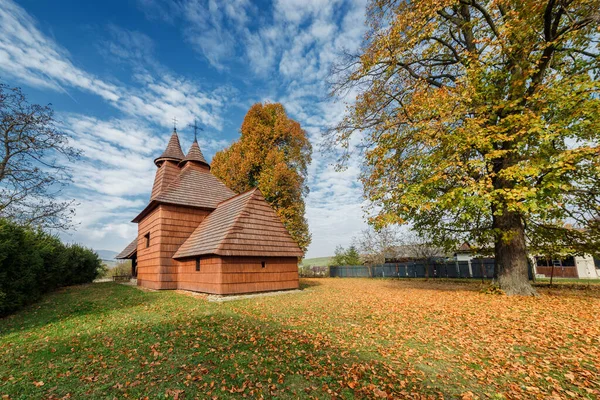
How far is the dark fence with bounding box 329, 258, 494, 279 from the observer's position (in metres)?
24.3

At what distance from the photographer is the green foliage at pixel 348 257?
35.7 meters

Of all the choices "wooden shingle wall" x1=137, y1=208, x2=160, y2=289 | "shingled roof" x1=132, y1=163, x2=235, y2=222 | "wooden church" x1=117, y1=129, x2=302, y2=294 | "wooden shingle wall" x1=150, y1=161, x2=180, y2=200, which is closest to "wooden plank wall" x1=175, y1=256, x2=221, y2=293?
"wooden church" x1=117, y1=129, x2=302, y2=294

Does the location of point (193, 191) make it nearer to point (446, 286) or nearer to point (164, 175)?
point (164, 175)

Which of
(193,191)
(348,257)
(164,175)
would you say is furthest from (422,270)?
(164,175)

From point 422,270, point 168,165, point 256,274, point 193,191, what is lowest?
point 422,270

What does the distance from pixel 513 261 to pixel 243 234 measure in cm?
1246

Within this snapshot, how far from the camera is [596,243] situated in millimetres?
10711

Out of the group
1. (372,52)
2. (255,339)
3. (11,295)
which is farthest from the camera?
(372,52)

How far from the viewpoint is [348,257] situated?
1419 inches

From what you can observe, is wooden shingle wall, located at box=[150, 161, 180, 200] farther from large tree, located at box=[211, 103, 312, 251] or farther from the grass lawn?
the grass lawn

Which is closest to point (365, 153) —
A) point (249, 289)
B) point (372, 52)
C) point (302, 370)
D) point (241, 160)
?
point (372, 52)

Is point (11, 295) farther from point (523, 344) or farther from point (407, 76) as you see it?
point (407, 76)

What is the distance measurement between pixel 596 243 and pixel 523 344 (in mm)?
9006

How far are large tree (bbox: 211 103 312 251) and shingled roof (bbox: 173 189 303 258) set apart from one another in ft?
28.8
